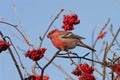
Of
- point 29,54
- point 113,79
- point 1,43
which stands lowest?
A: point 113,79

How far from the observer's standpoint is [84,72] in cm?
179

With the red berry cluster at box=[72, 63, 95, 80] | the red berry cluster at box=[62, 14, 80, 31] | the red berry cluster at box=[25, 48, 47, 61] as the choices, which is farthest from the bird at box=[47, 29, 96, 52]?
the red berry cluster at box=[25, 48, 47, 61]

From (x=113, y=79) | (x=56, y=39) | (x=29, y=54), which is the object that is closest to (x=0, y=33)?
(x=29, y=54)

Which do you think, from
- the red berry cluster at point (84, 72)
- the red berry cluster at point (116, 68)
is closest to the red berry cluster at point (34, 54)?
the red berry cluster at point (84, 72)

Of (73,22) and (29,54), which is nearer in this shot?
(29,54)

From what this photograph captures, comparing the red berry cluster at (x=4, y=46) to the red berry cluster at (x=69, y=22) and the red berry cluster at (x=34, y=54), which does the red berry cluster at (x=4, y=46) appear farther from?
the red berry cluster at (x=69, y=22)

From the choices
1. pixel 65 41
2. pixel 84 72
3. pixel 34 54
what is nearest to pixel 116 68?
pixel 84 72

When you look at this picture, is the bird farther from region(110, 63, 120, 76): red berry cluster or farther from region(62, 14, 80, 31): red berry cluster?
region(110, 63, 120, 76): red berry cluster

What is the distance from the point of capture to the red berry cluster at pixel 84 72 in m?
1.75

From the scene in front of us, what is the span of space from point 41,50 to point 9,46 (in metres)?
0.19

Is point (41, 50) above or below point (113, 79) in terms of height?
above

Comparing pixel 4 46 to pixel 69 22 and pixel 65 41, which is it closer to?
pixel 69 22

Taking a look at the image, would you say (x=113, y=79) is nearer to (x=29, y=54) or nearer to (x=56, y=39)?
(x=29, y=54)

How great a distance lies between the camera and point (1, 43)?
1.74m
